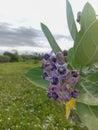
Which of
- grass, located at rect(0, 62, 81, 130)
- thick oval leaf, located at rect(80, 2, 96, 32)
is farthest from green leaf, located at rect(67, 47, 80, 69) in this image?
grass, located at rect(0, 62, 81, 130)

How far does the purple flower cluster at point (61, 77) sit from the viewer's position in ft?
4.91

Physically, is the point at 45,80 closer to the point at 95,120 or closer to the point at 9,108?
the point at 95,120

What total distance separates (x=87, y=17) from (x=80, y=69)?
0.65ft

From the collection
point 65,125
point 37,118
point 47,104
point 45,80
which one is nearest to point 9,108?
point 47,104

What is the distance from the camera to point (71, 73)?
1.50 metres

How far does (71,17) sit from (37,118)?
30.9 ft

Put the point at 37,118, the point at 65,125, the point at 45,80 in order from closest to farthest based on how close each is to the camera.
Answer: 1. the point at 45,80
2. the point at 65,125
3. the point at 37,118

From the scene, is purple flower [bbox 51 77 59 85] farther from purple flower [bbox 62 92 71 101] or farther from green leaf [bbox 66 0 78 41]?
green leaf [bbox 66 0 78 41]

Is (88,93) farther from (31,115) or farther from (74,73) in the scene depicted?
(31,115)

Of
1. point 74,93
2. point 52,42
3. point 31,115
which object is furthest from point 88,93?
point 31,115

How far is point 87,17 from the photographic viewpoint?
1.49 m

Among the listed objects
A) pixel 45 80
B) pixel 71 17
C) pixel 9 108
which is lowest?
pixel 9 108

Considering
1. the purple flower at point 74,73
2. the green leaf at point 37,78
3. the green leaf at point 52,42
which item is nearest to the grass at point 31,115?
the green leaf at point 37,78

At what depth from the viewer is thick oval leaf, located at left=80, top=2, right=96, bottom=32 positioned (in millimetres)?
1467
